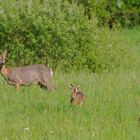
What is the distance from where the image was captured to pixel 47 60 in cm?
1741

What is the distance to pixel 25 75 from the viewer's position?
43.7ft

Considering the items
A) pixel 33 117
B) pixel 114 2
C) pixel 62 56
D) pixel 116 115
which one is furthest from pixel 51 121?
pixel 114 2

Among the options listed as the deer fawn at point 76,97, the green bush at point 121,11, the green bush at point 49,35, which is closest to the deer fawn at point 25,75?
the deer fawn at point 76,97

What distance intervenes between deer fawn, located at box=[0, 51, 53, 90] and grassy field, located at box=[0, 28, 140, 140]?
0.64ft

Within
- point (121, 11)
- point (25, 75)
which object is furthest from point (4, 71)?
point (121, 11)

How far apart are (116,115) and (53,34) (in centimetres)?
740

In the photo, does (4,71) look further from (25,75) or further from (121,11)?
(121,11)

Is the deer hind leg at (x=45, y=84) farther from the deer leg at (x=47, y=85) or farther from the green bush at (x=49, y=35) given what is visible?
the green bush at (x=49, y=35)

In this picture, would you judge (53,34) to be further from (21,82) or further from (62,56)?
(21,82)

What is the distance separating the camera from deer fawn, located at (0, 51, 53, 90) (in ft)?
42.9

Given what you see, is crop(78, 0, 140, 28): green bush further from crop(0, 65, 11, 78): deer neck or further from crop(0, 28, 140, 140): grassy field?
crop(0, 65, 11, 78): deer neck

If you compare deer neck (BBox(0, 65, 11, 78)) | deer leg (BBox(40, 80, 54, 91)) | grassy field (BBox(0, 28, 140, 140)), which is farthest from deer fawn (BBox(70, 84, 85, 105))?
deer neck (BBox(0, 65, 11, 78))

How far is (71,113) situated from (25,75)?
11.1 ft

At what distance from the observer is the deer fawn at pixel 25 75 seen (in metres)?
13.1
